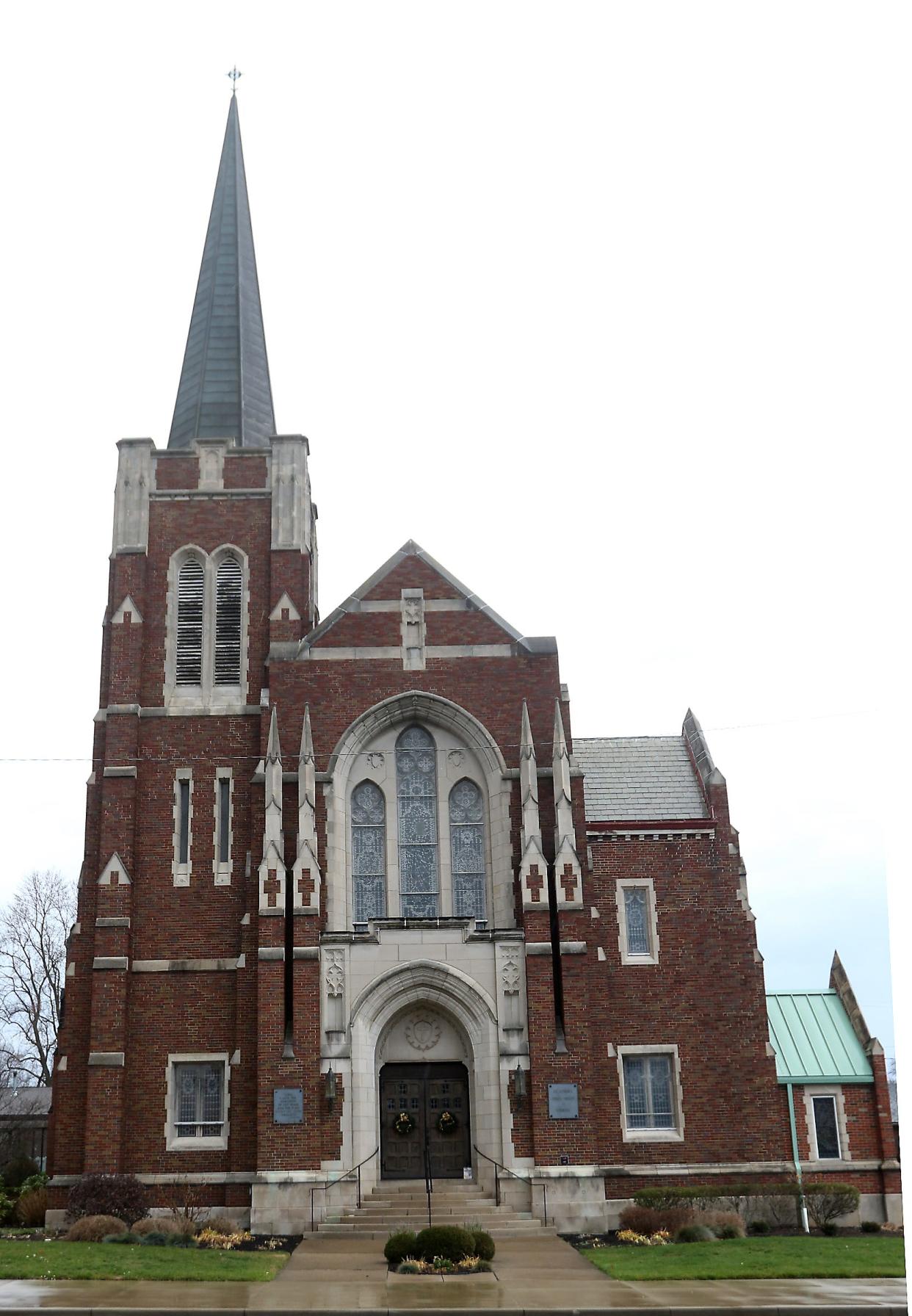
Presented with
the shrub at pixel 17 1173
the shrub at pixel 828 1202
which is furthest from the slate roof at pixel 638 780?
the shrub at pixel 17 1173

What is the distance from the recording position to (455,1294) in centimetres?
1623

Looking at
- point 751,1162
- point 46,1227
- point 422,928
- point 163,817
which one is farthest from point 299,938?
point 751,1162

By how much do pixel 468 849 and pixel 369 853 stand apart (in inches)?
79.2

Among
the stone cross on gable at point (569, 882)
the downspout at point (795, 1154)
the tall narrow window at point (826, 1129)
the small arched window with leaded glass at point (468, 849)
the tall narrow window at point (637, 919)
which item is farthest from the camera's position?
the tall narrow window at point (637, 919)

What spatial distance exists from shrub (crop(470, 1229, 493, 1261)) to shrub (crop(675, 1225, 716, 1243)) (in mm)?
4217

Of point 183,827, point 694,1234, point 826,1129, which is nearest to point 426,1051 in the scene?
point 694,1234

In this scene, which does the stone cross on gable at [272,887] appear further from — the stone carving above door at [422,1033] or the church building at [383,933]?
the stone carving above door at [422,1033]

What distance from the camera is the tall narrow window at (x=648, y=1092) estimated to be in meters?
26.3

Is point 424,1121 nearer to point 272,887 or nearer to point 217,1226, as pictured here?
point 217,1226

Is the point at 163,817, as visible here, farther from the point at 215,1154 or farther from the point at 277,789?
the point at 215,1154

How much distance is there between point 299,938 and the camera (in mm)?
24859

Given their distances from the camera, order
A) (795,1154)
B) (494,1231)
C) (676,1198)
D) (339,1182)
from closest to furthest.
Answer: (494,1231)
(339,1182)
(676,1198)
(795,1154)

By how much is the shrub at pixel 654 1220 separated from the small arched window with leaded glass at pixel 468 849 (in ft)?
20.3

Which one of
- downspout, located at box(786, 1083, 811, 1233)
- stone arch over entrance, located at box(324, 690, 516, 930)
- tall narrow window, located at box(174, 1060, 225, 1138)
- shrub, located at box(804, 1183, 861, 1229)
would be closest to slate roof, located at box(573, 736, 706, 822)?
stone arch over entrance, located at box(324, 690, 516, 930)
